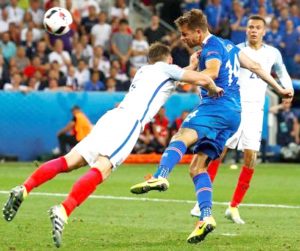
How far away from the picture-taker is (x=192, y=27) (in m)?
11.2

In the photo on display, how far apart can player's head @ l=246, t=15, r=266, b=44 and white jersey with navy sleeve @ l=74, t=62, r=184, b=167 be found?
350 cm

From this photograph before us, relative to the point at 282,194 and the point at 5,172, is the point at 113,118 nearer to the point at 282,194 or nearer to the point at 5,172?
the point at 282,194

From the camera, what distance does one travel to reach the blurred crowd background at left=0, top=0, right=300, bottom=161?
85.0 feet

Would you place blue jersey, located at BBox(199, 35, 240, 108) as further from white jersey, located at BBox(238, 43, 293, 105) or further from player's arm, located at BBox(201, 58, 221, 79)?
white jersey, located at BBox(238, 43, 293, 105)

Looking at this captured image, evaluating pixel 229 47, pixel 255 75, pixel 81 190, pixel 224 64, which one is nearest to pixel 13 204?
pixel 81 190

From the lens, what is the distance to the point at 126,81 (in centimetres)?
2741

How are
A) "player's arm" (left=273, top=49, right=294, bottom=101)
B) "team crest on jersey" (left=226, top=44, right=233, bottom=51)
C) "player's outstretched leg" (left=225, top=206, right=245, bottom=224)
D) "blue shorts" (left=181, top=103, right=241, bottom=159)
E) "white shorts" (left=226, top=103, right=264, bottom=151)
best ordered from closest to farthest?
"blue shorts" (left=181, top=103, right=241, bottom=159) → "team crest on jersey" (left=226, top=44, right=233, bottom=51) → "player's outstretched leg" (left=225, top=206, right=245, bottom=224) → "player's arm" (left=273, top=49, right=294, bottom=101) → "white shorts" (left=226, top=103, right=264, bottom=151)

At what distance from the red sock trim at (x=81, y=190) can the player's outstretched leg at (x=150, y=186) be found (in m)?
0.43

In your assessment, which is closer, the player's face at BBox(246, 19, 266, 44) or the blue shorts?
the blue shorts

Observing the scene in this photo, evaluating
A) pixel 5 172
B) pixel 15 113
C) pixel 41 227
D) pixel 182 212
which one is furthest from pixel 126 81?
pixel 41 227

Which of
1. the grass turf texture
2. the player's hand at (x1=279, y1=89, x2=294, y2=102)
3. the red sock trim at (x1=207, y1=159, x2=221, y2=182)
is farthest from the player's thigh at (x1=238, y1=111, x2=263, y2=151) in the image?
the player's hand at (x1=279, y1=89, x2=294, y2=102)

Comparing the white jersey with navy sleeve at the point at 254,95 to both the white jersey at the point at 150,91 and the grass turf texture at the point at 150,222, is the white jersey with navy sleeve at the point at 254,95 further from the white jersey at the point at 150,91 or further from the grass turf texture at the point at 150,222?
the white jersey at the point at 150,91

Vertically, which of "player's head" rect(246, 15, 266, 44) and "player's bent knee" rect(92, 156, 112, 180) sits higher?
"player's head" rect(246, 15, 266, 44)

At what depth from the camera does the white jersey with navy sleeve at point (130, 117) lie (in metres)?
10.4
